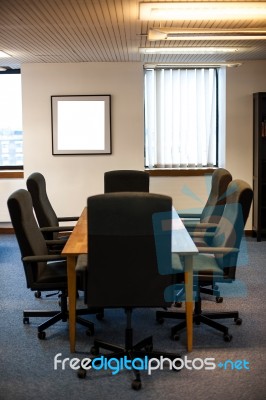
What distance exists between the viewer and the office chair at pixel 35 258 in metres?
3.68

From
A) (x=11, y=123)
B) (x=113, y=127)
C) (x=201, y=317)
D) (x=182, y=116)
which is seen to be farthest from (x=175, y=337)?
(x=11, y=123)

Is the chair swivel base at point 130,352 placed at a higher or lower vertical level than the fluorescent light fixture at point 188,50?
lower

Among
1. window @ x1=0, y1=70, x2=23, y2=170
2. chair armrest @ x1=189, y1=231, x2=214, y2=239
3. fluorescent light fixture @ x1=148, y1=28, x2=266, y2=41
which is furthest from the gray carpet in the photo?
window @ x1=0, y1=70, x2=23, y2=170

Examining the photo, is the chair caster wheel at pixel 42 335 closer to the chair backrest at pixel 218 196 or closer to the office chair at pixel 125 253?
the office chair at pixel 125 253

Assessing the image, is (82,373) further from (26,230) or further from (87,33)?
(87,33)

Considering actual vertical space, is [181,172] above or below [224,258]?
above

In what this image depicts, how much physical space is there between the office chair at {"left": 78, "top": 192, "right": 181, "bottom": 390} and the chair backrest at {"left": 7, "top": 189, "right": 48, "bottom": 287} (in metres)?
0.74

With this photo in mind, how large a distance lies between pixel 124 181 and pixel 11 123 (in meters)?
3.08

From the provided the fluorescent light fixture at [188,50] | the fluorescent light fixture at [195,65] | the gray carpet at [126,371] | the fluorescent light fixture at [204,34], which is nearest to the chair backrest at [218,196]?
the gray carpet at [126,371]

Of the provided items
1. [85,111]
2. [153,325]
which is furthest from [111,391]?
[85,111]

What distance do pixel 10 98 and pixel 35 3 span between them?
13.8 ft

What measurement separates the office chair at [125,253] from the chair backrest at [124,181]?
2.45 metres

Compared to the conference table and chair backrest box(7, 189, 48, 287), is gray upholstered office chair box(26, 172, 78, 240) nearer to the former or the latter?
chair backrest box(7, 189, 48, 287)

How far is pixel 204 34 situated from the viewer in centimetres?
519
